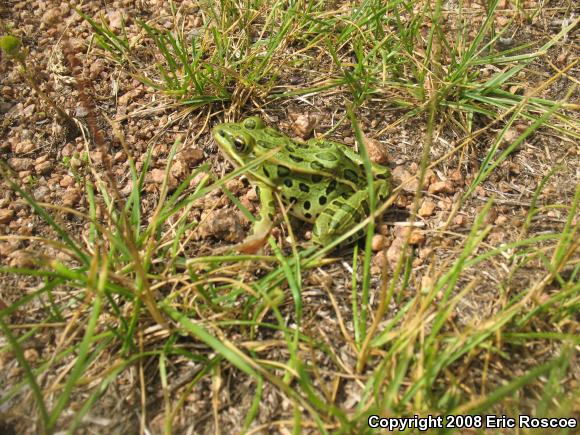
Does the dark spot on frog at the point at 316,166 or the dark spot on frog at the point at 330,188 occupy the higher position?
the dark spot on frog at the point at 316,166

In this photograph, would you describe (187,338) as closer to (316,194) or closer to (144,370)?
(144,370)

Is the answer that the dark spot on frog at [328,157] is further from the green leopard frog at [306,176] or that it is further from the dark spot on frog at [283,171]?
the dark spot on frog at [283,171]

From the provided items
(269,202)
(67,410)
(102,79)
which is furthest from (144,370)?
(102,79)

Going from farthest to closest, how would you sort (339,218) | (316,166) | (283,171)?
(283,171)
(316,166)
(339,218)

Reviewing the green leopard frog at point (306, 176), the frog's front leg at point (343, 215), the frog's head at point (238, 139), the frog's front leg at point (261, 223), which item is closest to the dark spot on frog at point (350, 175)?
the green leopard frog at point (306, 176)

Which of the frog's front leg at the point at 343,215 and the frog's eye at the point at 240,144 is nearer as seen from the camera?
the frog's front leg at the point at 343,215

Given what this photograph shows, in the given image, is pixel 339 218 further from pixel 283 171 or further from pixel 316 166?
pixel 283 171

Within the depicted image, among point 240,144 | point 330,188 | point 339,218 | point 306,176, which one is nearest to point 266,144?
point 240,144
